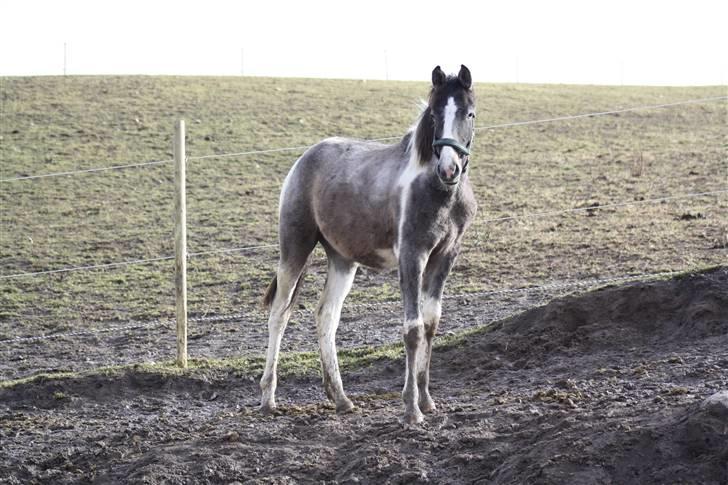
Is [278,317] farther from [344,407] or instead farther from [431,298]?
[431,298]

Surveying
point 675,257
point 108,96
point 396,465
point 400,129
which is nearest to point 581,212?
point 675,257

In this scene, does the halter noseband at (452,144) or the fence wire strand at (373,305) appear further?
the fence wire strand at (373,305)

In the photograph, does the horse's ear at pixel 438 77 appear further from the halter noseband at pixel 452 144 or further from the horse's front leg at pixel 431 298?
the horse's front leg at pixel 431 298

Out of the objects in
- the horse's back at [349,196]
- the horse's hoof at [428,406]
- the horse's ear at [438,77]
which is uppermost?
the horse's ear at [438,77]

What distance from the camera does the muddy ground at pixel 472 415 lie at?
5660 mm

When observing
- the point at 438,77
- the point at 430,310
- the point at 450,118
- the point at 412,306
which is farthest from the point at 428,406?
the point at 438,77

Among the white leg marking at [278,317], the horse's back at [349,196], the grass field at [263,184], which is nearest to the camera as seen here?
the horse's back at [349,196]

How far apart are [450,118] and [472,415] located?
1.94 meters

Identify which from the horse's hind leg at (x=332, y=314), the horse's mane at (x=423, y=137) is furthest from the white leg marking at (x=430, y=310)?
the horse's mane at (x=423, y=137)

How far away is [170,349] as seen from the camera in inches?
433

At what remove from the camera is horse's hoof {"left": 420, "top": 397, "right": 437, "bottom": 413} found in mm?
7336

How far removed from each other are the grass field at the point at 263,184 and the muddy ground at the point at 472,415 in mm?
3731

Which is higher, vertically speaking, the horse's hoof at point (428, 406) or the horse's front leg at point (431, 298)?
the horse's front leg at point (431, 298)

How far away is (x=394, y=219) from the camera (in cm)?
732
